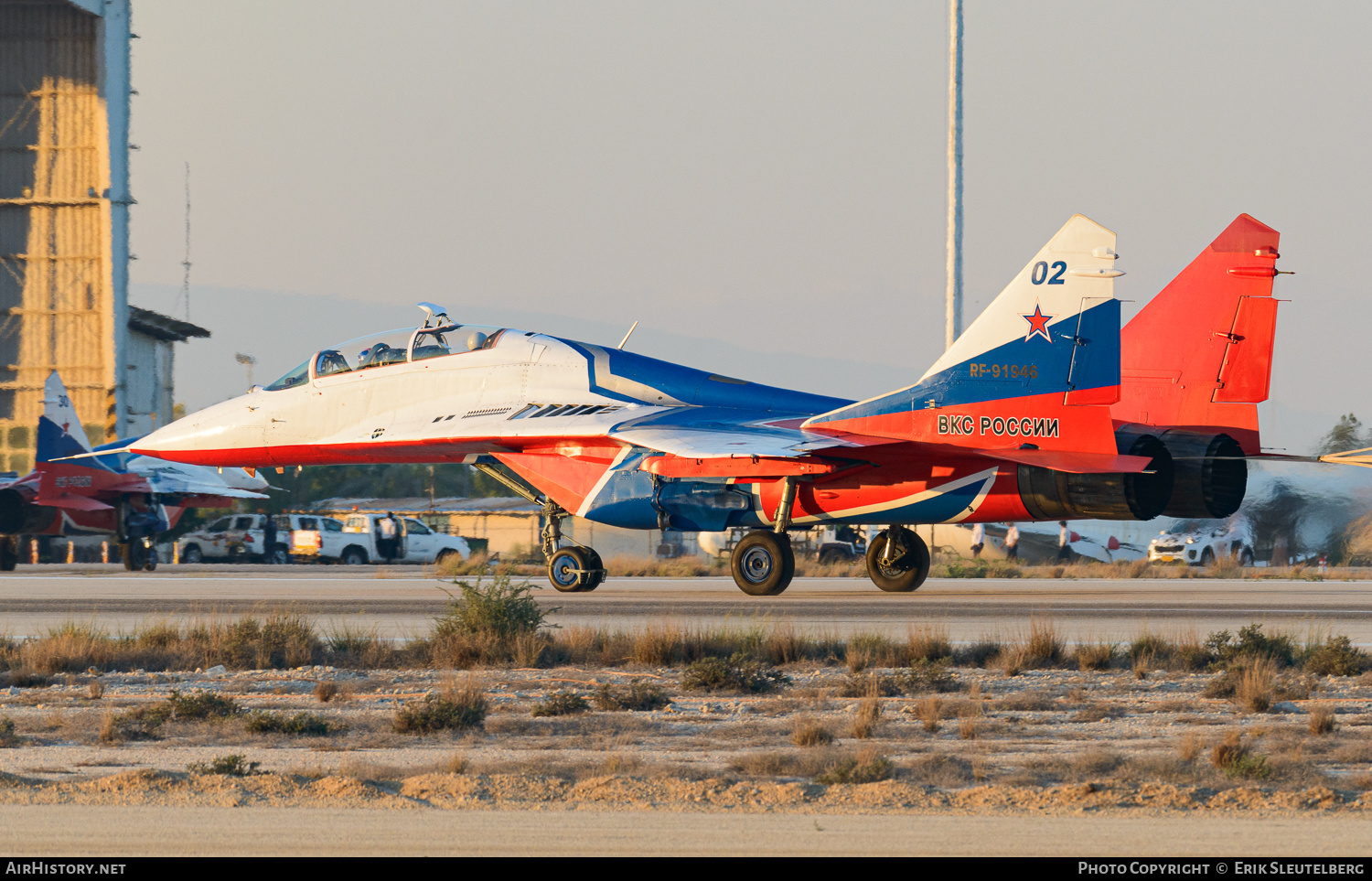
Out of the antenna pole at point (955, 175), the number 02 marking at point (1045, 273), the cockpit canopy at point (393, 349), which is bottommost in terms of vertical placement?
the cockpit canopy at point (393, 349)

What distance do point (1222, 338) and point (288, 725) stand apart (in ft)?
53.2

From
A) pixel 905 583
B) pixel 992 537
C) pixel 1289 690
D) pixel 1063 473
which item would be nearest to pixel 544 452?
pixel 905 583

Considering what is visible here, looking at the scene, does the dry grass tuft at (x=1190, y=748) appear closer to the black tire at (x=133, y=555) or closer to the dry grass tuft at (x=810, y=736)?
the dry grass tuft at (x=810, y=736)

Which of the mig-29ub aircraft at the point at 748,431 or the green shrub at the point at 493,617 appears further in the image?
the mig-29ub aircraft at the point at 748,431

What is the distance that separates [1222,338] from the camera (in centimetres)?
2075

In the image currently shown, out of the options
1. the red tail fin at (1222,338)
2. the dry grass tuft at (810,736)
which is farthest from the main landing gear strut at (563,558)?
the dry grass tuft at (810,736)

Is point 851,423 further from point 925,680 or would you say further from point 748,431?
point 925,680

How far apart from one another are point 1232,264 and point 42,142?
40.9 meters

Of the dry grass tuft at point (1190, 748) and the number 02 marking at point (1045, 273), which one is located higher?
the number 02 marking at point (1045, 273)

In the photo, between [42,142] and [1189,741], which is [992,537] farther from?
[1189,741]

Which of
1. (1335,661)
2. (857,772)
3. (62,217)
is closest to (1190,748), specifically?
(857,772)

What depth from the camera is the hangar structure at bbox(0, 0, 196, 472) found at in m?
46.2

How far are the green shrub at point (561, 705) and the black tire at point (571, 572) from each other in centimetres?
1116

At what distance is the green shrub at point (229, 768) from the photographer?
743cm
